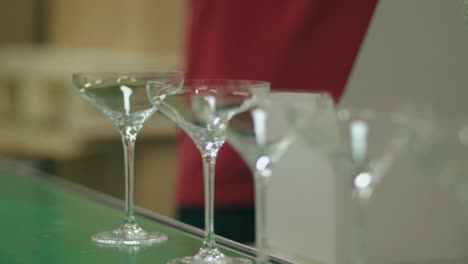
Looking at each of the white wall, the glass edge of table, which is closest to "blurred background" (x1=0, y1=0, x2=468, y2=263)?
the white wall

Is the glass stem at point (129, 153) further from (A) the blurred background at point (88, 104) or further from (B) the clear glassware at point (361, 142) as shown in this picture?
(A) the blurred background at point (88, 104)

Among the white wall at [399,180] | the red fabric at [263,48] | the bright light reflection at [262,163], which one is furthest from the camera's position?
the red fabric at [263,48]

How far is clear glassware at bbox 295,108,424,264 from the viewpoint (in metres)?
0.58

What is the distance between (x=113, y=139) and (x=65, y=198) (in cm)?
205

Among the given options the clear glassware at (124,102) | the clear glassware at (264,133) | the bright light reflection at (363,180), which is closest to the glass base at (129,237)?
the clear glassware at (124,102)

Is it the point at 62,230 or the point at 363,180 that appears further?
the point at 62,230

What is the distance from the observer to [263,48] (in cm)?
139

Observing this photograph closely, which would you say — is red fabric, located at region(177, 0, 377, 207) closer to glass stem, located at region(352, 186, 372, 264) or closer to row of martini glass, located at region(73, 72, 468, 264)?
row of martini glass, located at region(73, 72, 468, 264)

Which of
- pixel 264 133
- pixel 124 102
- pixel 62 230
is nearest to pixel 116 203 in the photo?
pixel 62 230

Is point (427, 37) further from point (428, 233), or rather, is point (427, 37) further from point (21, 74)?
point (21, 74)

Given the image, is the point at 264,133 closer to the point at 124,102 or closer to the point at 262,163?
the point at 262,163

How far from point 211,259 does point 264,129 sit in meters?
0.18

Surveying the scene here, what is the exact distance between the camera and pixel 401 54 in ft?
3.86

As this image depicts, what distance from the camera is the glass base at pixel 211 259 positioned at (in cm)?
81
